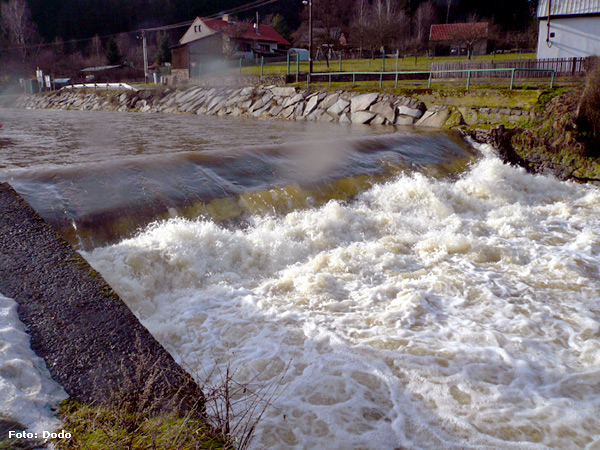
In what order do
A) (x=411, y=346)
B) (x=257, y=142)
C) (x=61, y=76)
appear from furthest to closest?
(x=61, y=76)
(x=257, y=142)
(x=411, y=346)

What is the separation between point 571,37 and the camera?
30000 mm

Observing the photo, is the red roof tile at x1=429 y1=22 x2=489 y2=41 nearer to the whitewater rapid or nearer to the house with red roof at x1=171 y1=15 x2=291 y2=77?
the house with red roof at x1=171 y1=15 x2=291 y2=77

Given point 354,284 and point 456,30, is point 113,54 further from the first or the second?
point 354,284

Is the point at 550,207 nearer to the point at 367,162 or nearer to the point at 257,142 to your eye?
the point at 367,162

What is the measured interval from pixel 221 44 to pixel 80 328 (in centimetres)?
5055

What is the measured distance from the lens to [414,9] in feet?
219

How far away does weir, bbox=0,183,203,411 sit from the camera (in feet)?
10.3

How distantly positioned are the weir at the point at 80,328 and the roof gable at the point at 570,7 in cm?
3433

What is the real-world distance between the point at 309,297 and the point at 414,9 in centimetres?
7101

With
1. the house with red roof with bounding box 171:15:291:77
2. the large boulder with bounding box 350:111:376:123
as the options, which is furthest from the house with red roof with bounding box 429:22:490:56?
the large boulder with bounding box 350:111:376:123

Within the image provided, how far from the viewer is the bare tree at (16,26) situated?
220ft

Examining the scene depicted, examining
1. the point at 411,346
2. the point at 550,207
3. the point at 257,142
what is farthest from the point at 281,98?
the point at 411,346

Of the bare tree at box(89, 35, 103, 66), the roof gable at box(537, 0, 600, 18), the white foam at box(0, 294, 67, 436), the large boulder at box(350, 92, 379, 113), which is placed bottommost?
the white foam at box(0, 294, 67, 436)

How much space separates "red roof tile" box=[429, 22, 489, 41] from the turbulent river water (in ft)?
130
